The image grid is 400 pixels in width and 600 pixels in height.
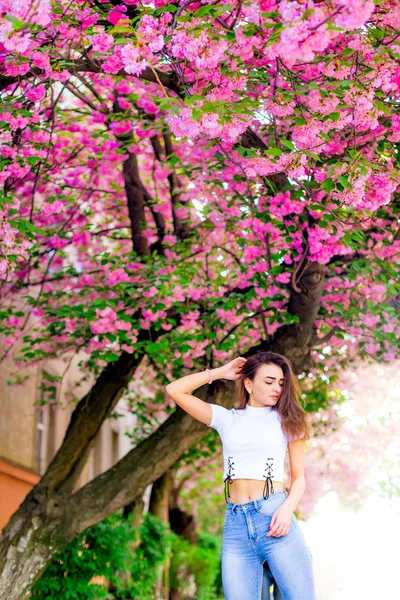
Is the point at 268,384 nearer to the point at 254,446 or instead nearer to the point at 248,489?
the point at 254,446

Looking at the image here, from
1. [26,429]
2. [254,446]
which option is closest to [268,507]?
[254,446]

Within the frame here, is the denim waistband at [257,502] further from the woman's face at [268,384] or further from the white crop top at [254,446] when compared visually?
the woman's face at [268,384]

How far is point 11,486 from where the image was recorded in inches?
408

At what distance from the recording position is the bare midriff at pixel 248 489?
158 inches

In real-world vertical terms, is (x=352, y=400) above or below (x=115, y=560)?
above

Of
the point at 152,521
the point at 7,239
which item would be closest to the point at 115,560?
the point at 152,521

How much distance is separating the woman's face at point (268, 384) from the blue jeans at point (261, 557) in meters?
0.52

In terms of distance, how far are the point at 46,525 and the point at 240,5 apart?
18.2ft

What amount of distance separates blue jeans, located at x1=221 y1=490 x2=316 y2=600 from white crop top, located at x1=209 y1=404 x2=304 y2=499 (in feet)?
0.47

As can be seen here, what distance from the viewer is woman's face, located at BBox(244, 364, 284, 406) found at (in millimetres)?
4246

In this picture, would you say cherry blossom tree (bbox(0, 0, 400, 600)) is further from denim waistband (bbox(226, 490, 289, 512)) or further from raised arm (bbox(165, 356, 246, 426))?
denim waistband (bbox(226, 490, 289, 512))

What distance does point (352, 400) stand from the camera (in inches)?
465

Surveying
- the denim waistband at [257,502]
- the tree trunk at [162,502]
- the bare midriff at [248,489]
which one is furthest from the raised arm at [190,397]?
the tree trunk at [162,502]

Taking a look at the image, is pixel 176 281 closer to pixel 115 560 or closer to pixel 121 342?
pixel 121 342
